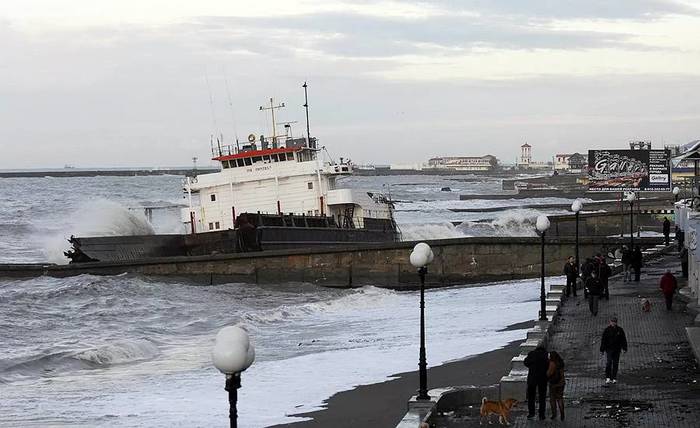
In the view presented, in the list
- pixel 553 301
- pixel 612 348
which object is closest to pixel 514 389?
pixel 612 348

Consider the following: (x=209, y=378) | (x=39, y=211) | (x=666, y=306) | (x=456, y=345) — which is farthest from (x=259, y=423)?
(x=39, y=211)

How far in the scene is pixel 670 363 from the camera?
57.6 ft

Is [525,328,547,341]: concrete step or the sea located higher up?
[525,328,547,341]: concrete step

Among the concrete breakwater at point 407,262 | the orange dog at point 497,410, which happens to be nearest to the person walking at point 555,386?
the orange dog at point 497,410

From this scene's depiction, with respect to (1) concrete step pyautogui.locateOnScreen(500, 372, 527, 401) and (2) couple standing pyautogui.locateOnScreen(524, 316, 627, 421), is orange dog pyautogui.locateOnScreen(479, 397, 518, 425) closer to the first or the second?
(2) couple standing pyautogui.locateOnScreen(524, 316, 627, 421)

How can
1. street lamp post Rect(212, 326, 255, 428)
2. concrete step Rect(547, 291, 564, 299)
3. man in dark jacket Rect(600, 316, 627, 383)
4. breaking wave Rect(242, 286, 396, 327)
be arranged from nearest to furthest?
street lamp post Rect(212, 326, 255, 428) → man in dark jacket Rect(600, 316, 627, 383) → concrete step Rect(547, 291, 564, 299) → breaking wave Rect(242, 286, 396, 327)

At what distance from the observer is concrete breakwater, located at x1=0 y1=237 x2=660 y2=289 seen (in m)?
39.2

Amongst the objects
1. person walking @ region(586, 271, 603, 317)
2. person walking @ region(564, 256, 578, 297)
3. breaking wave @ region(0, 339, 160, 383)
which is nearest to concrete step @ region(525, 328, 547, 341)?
person walking @ region(586, 271, 603, 317)

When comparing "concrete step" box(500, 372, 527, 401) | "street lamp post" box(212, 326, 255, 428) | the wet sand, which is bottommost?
the wet sand

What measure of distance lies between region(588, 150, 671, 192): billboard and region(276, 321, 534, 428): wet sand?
24.2 m

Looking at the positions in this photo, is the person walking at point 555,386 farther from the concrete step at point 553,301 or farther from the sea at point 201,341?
the concrete step at point 553,301

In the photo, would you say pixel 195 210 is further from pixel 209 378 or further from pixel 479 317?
pixel 209 378

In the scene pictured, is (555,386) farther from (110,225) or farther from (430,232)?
(430,232)

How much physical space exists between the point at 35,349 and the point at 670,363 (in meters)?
15.6
